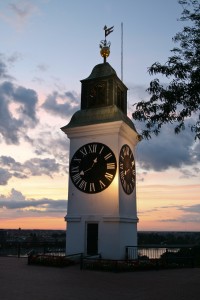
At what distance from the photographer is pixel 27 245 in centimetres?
2245

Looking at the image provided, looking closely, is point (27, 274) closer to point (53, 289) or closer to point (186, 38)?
point (53, 289)

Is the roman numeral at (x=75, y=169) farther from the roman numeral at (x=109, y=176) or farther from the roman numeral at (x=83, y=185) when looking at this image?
the roman numeral at (x=109, y=176)

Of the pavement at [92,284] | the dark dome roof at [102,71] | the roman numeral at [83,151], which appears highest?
the dark dome roof at [102,71]

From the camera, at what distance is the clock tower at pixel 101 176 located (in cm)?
1983

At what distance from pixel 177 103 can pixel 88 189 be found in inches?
443

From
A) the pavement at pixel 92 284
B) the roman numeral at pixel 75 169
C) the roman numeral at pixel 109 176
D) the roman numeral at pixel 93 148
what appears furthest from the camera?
the roman numeral at pixel 75 169

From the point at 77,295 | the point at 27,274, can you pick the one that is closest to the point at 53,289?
the point at 77,295

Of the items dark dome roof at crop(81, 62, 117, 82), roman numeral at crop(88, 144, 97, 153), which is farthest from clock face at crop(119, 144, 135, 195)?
dark dome roof at crop(81, 62, 117, 82)

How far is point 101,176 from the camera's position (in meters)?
20.5

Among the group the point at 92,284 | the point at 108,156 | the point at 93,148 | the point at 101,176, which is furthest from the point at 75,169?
the point at 92,284

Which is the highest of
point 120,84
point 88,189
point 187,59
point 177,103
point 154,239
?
point 120,84

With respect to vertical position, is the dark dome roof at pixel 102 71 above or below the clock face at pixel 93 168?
above

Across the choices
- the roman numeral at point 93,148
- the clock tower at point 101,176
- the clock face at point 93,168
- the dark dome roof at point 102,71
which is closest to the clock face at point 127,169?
the clock tower at point 101,176

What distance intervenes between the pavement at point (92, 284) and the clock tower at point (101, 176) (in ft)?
12.0
